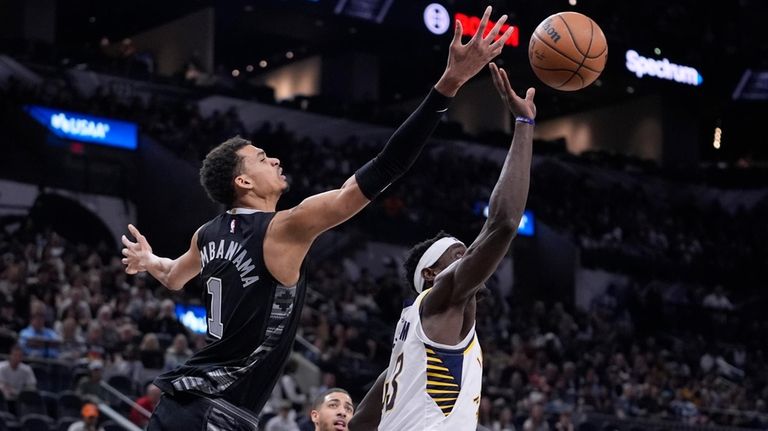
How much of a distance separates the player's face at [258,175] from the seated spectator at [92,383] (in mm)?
8967

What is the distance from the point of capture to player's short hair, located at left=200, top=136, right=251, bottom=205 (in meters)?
4.88

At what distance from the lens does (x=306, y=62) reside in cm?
3419

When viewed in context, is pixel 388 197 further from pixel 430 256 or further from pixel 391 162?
pixel 391 162

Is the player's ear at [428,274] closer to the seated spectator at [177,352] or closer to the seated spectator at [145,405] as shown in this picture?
A: the seated spectator at [145,405]

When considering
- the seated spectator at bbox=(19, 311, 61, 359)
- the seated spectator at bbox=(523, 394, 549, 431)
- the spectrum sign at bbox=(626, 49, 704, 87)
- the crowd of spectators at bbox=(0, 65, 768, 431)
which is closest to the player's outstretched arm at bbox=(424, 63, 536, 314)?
the crowd of spectators at bbox=(0, 65, 768, 431)

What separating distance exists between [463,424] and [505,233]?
2.91 ft

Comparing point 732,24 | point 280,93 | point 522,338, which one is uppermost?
point 732,24

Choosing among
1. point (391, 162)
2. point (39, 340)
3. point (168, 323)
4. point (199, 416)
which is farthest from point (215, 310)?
point (168, 323)

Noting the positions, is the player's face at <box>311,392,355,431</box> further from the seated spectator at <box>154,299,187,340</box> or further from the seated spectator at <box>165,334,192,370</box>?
the seated spectator at <box>154,299,187,340</box>

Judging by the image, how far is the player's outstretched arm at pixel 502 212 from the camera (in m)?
4.85

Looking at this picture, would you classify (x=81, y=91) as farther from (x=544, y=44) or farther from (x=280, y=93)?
(x=544, y=44)

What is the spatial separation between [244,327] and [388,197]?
22.1 metres

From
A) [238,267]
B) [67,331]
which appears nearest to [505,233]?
[238,267]

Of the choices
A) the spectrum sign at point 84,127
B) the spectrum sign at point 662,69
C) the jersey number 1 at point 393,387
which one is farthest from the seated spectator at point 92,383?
the spectrum sign at point 662,69
